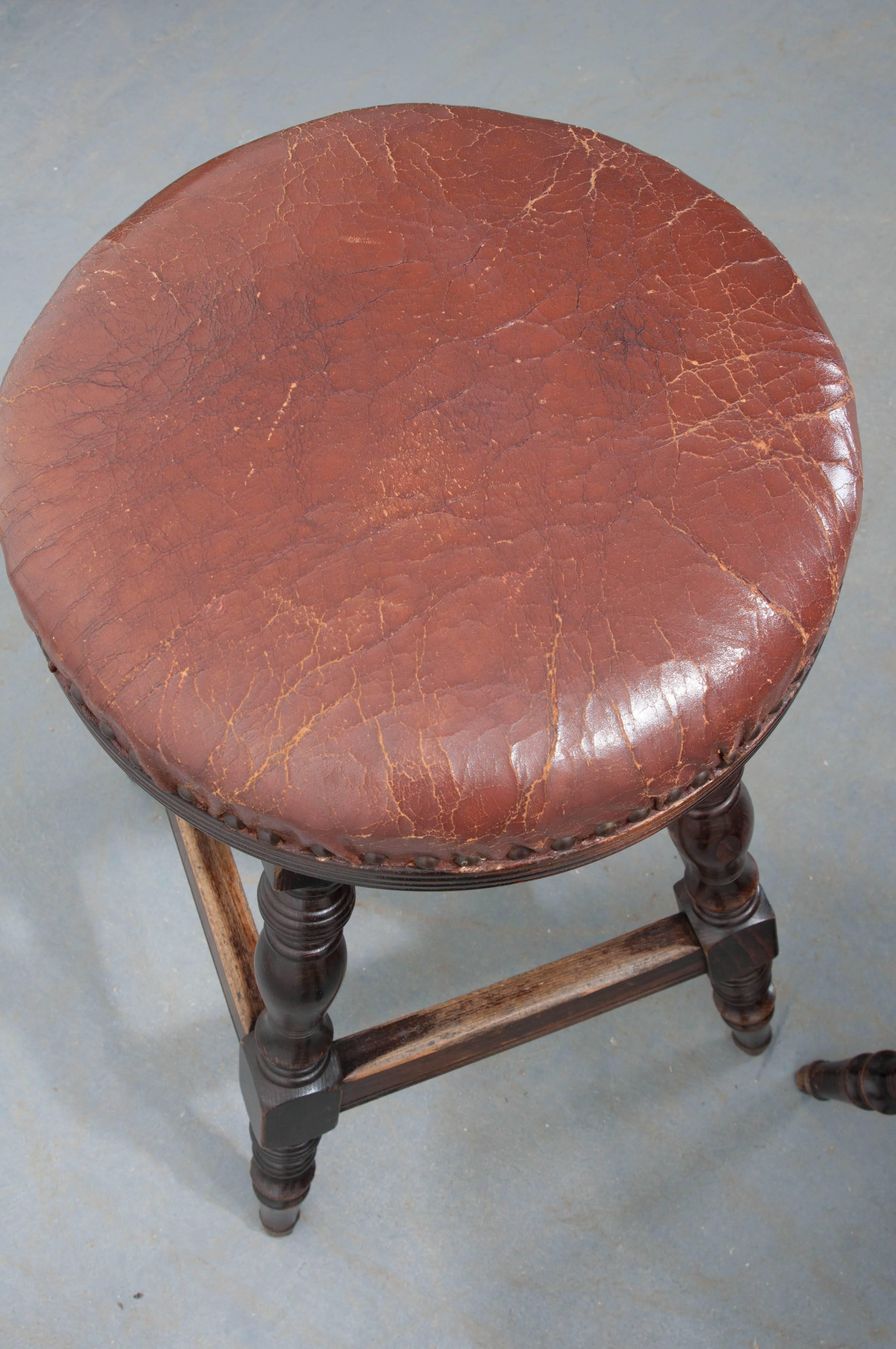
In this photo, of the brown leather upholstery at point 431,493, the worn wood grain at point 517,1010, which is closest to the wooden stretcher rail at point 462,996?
the worn wood grain at point 517,1010

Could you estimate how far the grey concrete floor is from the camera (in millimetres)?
1136

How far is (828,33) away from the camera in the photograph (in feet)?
6.56

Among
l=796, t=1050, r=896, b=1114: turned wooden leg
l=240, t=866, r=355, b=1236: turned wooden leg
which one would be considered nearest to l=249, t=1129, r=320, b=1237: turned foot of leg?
l=240, t=866, r=355, b=1236: turned wooden leg

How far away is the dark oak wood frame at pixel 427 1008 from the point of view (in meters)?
0.99

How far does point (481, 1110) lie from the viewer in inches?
48.6

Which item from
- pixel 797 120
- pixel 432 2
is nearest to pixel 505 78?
pixel 432 2

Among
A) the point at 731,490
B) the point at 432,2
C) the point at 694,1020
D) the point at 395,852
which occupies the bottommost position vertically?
the point at 694,1020

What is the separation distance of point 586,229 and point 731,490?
9.2 inches

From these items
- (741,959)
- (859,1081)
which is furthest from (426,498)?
(859,1081)

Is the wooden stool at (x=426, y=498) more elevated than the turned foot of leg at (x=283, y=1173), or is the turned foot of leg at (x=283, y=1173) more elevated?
the wooden stool at (x=426, y=498)

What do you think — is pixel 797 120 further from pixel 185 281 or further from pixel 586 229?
pixel 185 281

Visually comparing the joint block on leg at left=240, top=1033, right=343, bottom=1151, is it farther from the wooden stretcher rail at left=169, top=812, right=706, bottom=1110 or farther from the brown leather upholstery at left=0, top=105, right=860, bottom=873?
the brown leather upholstery at left=0, top=105, right=860, bottom=873

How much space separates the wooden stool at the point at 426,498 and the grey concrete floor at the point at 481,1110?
41cm

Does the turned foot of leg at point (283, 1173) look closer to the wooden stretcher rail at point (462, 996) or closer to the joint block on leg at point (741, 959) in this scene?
the wooden stretcher rail at point (462, 996)
